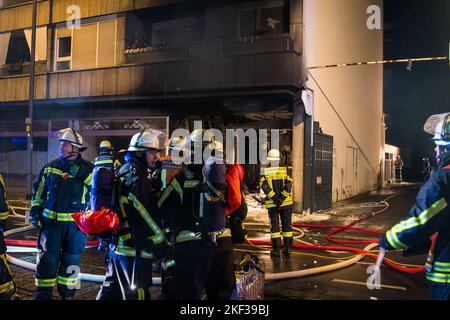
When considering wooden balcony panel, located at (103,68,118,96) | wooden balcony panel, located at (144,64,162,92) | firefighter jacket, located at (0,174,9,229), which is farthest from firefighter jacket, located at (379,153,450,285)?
wooden balcony panel, located at (103,68,118,96)

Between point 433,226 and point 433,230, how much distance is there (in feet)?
0.11

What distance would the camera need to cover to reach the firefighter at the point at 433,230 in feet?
9.32

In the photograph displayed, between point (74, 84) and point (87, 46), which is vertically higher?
point (87, 46)

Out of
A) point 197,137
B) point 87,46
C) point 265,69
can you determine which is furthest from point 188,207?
point 87,46

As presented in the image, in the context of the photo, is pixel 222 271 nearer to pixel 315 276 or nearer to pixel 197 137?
pixel 197 137

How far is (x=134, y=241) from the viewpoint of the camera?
343 centimetres

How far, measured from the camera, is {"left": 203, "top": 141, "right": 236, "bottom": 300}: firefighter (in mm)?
3730

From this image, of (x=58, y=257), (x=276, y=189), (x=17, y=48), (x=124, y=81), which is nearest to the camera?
(x=58, y=257)

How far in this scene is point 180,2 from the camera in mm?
14508

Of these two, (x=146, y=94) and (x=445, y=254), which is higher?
(x=146, y=94)

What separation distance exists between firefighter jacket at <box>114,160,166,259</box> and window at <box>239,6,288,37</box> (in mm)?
10525

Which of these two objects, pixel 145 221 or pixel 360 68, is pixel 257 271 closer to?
pixel 145 221
